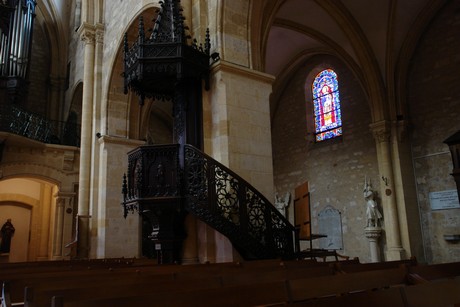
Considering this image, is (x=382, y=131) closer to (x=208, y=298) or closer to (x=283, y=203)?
(x=283, y=203)

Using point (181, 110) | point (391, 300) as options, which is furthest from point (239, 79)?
point (391, 300)

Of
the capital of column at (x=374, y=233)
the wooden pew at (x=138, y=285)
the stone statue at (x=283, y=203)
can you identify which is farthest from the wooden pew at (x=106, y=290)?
the stone statue at (x=283, y=203)

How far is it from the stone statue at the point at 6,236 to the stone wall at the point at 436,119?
1614 centimetres

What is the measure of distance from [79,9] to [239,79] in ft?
43.6

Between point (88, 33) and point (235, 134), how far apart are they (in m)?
7.64

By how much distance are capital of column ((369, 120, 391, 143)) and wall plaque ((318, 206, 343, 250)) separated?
2.95 m

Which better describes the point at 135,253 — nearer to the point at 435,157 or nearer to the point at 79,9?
the point at 435,157

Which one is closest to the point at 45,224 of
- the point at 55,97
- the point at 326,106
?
the point at 55,97

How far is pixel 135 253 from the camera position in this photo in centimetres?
1140

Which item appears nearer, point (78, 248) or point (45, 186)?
point (78, 248)

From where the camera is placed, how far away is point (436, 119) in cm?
1187

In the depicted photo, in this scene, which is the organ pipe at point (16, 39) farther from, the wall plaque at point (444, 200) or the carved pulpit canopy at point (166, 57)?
the wall plaque at point (444, 200)

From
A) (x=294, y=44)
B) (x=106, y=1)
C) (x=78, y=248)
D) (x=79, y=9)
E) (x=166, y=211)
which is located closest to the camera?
(x=166, y=211)

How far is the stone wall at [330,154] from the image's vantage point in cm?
1347
